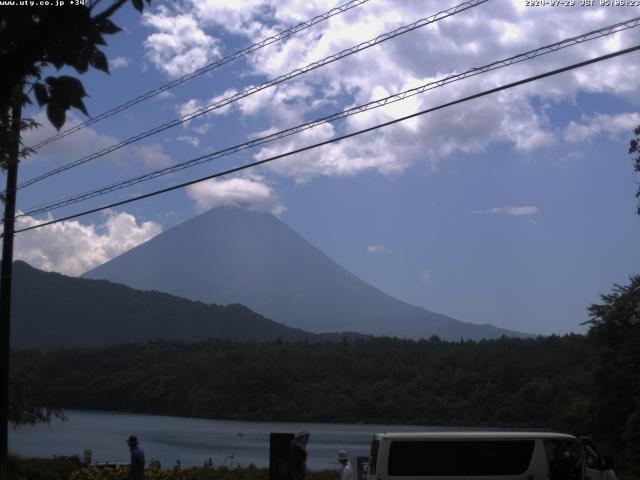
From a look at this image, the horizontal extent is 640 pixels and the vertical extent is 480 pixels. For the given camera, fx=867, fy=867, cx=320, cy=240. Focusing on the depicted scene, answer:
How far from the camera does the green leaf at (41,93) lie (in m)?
4.09

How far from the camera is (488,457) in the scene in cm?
1284

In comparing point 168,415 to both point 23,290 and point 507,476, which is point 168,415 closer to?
point 507,476

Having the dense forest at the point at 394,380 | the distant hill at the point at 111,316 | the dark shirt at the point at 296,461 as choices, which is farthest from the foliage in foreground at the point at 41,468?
the distant hill at the point at 111,316

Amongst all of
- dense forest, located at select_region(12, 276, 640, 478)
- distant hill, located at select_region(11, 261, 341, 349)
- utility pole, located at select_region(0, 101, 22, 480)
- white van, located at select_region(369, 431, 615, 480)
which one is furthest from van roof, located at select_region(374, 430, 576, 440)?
distant hill, located at select_region(11, 261, 341, 349)

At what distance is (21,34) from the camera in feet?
13.0

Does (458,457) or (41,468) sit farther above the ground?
(458,457)

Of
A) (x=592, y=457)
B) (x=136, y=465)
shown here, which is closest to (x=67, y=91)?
(x=136, y=465)

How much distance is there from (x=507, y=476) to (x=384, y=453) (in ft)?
5.97

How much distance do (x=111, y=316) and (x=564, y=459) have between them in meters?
159

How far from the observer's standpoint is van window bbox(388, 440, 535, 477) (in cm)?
1275

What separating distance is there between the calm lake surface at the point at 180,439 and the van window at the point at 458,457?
2129 centimetres

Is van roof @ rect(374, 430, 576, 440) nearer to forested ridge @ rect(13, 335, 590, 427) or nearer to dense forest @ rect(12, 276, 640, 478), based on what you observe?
dense forest @ rect(12, 276, 640, 478)

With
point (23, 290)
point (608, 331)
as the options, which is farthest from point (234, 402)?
point (23, 290)

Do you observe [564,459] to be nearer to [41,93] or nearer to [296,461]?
[296,461]
